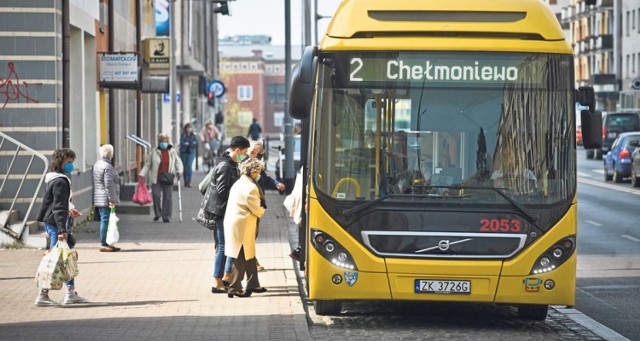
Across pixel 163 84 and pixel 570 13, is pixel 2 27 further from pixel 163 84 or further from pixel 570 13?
pixel 570 13

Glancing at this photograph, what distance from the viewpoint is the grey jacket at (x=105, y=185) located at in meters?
20.8

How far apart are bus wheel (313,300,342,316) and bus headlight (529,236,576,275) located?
1921mm

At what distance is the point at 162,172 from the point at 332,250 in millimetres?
14638

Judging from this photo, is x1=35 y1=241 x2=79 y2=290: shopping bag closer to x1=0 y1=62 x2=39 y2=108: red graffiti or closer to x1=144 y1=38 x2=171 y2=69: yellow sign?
x1=0 y1=62 x2=39 y2=108: red graffiti

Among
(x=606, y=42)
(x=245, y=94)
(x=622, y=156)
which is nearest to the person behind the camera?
(x=622, y=156)

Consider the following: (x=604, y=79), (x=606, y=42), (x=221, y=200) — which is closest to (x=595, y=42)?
(x=606, y=42)

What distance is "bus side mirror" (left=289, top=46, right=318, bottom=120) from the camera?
1251 cm

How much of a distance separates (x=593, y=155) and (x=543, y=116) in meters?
55.0

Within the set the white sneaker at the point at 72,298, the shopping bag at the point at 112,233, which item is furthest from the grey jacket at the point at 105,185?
A: the white sneaker at the point at 72,298

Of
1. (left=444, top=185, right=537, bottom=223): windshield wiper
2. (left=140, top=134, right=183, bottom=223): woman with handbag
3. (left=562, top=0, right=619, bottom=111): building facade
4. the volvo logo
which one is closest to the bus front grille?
the volvo logo

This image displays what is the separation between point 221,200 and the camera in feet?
50.8

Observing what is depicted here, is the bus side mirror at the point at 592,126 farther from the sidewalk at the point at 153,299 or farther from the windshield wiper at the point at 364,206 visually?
the sidewalk at the point at 153,299

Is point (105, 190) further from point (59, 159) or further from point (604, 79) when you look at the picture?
point (604, 79)

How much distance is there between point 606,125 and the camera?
6406 cm
